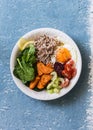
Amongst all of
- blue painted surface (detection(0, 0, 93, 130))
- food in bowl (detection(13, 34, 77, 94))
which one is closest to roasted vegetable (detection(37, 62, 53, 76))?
food in bowl (detection(13, 34, 77, 94))

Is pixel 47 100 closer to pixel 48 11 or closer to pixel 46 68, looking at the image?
pixel 46 68

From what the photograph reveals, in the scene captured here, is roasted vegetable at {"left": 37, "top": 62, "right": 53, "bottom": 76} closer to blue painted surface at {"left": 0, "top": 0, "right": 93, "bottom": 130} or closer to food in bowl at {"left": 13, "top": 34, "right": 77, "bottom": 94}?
food in bowl at {"left": 13, "top": 34, "right": 77, "bottom": 94}

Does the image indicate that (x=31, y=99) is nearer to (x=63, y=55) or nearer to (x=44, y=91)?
(x=44, y=91)

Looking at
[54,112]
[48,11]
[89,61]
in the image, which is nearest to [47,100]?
[54,112]

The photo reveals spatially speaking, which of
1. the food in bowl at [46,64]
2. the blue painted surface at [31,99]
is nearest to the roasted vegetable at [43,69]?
the food in bowl at [46,64]

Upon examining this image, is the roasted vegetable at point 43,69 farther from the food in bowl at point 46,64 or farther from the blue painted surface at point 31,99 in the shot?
the blue painted surface at point 31,99
